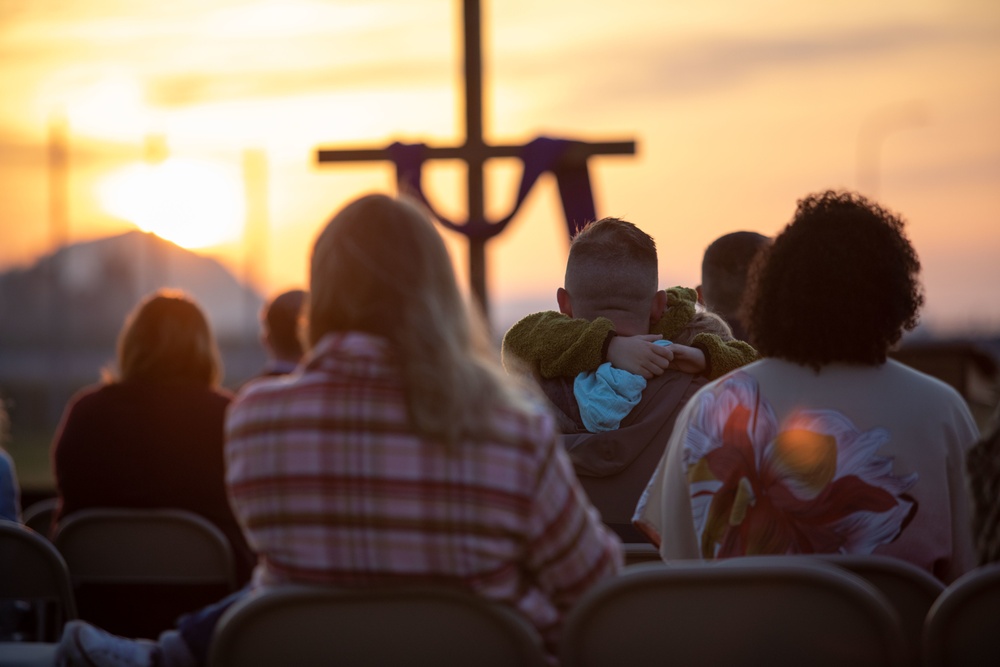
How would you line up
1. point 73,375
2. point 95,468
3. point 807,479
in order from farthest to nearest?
point 73,375 < point 95,468 < point 807,479

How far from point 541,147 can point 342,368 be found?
507 cm

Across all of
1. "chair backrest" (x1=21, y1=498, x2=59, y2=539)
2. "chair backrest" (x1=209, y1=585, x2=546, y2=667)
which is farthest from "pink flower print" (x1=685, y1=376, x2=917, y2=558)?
"chair backrest" (x1=21, y1=498, x2=59, y2=539)

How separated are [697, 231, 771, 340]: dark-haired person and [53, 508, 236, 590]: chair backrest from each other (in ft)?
5.95

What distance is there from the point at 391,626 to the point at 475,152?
550 centimetres

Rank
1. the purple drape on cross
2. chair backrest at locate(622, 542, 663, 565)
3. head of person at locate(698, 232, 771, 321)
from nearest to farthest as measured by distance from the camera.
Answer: chair backrest at locate(622, 542, 663, 565)
head of person at locate(698, 232, 771, 321)
the purple drape on cross

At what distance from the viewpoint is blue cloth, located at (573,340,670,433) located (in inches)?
113

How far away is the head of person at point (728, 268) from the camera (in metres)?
3.89

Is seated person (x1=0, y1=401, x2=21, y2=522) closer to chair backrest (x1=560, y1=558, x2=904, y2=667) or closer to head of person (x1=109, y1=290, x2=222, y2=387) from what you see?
head of person (x1=109, y1=290, x2=222, y2=387)

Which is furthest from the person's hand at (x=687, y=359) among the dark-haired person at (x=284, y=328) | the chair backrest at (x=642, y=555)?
the dark-haired person at (x=284, y=328)

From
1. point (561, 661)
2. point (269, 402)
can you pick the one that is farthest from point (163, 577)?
point (561, 661)

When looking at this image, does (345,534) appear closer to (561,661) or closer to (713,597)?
(561,661)

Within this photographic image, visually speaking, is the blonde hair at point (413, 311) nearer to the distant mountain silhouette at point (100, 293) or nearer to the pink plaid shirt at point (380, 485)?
the pink plaid shirt at point (380, 485)

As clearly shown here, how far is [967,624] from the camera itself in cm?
173

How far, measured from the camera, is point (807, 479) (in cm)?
220
